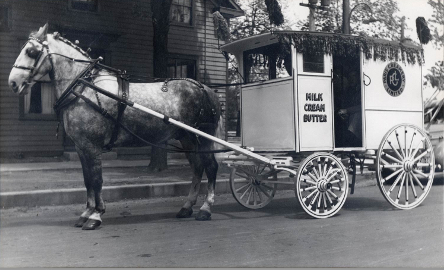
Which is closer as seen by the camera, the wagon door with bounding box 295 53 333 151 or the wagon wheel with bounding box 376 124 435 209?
the wagon door with bounding box 295 53 333 151

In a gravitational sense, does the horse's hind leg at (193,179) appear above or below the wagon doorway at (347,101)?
below

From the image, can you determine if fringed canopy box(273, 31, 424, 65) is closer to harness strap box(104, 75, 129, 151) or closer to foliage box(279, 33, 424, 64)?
foliage box(279, 33, 424, 64)

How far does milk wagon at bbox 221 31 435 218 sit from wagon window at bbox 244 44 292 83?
0.02 m

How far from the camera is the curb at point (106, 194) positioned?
22.4ft

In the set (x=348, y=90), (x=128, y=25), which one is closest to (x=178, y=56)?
(x=128, y=25)

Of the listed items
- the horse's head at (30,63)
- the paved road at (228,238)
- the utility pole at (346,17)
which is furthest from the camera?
the utility pole at (346,17)

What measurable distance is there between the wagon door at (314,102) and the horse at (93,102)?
1.37 metres

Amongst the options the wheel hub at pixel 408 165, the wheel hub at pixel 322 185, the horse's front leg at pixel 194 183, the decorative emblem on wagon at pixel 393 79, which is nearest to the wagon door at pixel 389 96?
the decorative emblem on wagon at pixel 393 79

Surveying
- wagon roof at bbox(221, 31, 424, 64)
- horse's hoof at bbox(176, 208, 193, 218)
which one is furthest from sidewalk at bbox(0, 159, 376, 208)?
wagon roof at bbox(221, 31, 424, 64)

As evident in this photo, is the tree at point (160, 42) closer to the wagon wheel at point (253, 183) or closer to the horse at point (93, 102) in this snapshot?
the wagon wheel at point (253, 183)

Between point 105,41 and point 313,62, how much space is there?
6.55 metres

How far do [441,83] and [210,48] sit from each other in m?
5.85

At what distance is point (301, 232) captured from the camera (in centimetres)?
537

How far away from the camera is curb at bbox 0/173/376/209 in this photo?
6842 mm
